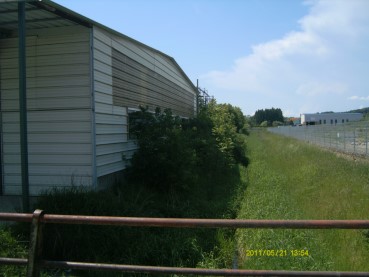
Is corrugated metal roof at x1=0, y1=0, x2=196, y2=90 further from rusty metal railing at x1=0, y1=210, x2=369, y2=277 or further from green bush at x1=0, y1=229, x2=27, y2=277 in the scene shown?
rusty metal railing at x1=0, y1=210, x2=369, y2=277

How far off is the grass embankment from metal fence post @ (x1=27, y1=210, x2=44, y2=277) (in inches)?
139

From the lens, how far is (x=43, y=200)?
245 inches

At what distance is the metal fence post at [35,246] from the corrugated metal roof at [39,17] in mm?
4347

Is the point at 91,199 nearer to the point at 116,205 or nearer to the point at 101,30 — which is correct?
the point at 116,205

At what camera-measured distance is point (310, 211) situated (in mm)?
8867

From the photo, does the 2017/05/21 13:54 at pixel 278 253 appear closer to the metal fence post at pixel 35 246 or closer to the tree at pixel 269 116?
the metal fence post at pixel 35 246

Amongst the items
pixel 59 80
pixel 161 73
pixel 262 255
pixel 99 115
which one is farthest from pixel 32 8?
pixel 161 73

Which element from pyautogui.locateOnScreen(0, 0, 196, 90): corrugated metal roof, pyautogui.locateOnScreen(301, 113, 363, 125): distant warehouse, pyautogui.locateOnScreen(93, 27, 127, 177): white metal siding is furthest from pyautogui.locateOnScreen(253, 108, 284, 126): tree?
pyautogui.locateOnScreen(0, 0, 196, 90): corrugated metal roof

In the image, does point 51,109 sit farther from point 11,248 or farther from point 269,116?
point 269,116

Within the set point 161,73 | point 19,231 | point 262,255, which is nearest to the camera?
point 19,231

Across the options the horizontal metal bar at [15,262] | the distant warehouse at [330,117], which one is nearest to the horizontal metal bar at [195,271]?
the horizontal metal bar at [15,262]

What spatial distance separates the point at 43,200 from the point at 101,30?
13.0 ft

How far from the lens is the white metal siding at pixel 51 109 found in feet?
25.4

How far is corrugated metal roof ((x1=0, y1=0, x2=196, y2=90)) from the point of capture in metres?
6.30
